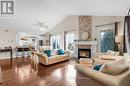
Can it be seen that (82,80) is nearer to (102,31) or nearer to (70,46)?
(102,31)

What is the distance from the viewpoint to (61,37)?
9.30 metres

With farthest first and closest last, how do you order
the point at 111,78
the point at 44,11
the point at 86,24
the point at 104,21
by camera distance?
the point at 86,24 → the point at 44,11 → the point at 104,21 → the point at 111,78

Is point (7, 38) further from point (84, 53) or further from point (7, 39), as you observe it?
point (84, 53)

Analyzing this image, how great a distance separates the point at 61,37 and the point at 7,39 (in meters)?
4.00

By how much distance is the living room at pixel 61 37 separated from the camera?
14.5 feet

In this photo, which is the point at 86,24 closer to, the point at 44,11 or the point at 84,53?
the point at 84,53

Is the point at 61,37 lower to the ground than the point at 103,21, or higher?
lower

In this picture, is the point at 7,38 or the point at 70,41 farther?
the point at 70,41

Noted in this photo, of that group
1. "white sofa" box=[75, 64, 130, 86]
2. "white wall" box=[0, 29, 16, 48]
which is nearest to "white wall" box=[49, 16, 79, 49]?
"white wall" box=[0, 29, 16, 48]

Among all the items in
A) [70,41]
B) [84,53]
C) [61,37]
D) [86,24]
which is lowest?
[84,53]

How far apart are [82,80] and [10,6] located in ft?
17.4

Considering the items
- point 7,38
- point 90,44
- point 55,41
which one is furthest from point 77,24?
point 7,38

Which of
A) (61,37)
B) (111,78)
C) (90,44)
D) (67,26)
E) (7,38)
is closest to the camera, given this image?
(111,78)

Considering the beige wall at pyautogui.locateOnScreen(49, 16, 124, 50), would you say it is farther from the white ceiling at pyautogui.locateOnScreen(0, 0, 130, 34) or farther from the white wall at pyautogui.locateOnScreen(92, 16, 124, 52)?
the white ceiling at pyautogui.locateOnScreen(0, 0, 130, 34)
